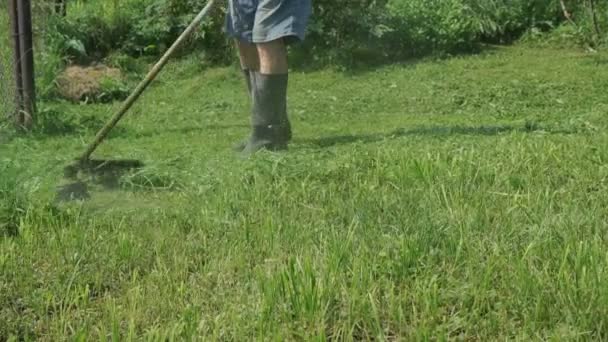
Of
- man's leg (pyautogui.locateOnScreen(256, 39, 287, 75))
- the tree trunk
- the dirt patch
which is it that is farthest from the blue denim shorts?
the dirt patch

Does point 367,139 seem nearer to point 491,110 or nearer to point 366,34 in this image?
point 491,110

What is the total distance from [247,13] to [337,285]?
10.1 ft

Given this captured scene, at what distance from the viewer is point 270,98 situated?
17.9 ft

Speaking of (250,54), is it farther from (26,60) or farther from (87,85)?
(87,85)

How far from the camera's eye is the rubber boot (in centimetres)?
539

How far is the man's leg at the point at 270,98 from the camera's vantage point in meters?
5.39

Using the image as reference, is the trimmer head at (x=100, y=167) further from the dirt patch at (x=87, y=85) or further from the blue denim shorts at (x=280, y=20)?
the dirt patch at (x=87, y=85)

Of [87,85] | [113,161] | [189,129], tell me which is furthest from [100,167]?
[87,85]

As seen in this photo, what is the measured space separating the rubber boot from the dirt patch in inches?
108

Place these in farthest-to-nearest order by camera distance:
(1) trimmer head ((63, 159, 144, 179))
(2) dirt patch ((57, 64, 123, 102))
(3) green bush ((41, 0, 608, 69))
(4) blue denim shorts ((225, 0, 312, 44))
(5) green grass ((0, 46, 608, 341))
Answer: (3) green bush ((41, 0, 608, 69)) < (2) dirt patch ((57, 64, 123, 102)) < (4) blue denim shorts ((225, 0, 312, 44)) < (1) trimmer head ((63, 159, 144, 179)) < (5) green grass ((0, 46, 608, 341))

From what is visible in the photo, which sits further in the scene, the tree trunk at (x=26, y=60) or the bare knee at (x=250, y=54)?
the tree trunk at (x=26, y=60)

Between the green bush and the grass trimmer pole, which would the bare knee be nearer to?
the grass trimmer pole

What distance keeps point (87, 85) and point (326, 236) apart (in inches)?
203

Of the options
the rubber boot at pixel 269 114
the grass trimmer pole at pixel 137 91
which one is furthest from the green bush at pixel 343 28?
the grass trimmer pole at pixel 137 91
